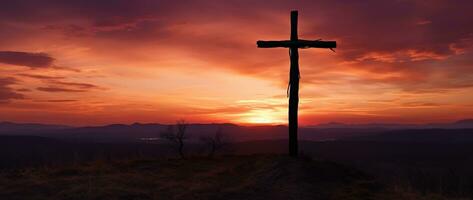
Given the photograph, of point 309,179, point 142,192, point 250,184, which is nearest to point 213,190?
point 250,184

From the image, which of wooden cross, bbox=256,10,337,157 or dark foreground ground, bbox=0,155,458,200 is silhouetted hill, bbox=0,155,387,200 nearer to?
dark foreground ground, bbox=0,155,458,200

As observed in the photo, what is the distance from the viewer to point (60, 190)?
1580 centimetres

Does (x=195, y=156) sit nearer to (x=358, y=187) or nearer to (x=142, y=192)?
(x=142, y=192)

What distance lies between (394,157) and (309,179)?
6707 cm

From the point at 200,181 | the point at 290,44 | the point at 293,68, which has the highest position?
the point at 290,44

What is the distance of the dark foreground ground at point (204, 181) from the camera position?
49.9 feet

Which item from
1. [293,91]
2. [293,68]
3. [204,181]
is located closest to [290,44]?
[293,68]

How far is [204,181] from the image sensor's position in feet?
57.9

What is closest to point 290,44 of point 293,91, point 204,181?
point 293,91

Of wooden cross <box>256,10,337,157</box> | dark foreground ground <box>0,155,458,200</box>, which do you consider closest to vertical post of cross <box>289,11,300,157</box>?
wooden cross <box>256,10,337,157</box>

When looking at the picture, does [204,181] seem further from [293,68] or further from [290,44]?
[290,44]

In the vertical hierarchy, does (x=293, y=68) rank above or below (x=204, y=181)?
above

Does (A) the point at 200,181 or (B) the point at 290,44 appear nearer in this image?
(A) the point at 200,181

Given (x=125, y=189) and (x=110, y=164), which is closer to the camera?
(x=125, y=189)
